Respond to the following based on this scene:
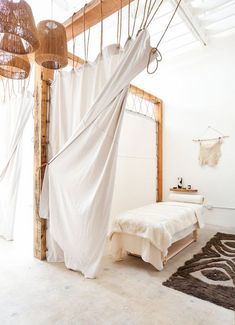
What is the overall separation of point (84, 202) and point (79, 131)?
2.37 ft

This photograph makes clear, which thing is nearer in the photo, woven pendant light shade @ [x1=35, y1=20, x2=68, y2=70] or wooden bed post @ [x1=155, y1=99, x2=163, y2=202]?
woven pendant light shade @ [x1=35, y1=20, x2=68, y2=70]

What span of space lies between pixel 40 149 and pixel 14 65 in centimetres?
101

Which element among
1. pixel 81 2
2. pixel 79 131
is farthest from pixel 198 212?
pixel 81 2

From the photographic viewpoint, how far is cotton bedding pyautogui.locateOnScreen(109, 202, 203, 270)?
243 cm

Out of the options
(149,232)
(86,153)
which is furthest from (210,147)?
(86,153)

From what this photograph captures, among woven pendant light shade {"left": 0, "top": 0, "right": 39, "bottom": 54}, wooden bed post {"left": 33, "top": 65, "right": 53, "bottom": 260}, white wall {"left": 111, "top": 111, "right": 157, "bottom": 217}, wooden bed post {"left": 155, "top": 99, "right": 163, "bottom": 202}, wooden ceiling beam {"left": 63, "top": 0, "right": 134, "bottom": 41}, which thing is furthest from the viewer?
wooden bed post {"left": 155, "top": 99, "right": 163, "bottom": 202}

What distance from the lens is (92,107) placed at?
2178mm

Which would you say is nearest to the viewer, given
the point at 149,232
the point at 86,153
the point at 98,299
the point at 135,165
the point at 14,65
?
the point at 98,299

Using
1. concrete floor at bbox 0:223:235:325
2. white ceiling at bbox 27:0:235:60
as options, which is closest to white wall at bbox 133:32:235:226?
white ceiling at bbox 27:0:235:60

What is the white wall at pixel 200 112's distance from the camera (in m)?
4.25

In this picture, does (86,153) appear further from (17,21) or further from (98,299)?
(98,299)

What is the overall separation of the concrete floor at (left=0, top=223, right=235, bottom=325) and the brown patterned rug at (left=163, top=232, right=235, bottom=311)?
9 centimetres

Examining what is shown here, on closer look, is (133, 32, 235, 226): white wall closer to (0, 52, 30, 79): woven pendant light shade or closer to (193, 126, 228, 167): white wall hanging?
(193, 126, 228, 167): white wall hanging

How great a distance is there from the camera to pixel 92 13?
2.45 m
